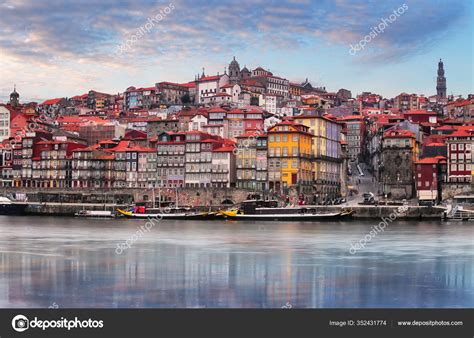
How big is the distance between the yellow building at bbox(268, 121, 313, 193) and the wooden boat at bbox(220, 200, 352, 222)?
16.5 ft

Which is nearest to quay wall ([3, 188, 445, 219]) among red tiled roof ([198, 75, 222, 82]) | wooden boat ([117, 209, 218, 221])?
wooden boat ([117, 209, 218, 221])

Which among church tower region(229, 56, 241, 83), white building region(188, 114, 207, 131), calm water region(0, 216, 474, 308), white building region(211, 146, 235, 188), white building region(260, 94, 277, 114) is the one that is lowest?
calm water region(0, 216, 474, 308)

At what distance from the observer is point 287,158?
49344 millimetres

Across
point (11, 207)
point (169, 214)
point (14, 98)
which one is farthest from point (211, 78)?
point (169, 214)

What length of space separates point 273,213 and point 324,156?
492 inches

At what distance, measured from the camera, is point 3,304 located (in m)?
11.6

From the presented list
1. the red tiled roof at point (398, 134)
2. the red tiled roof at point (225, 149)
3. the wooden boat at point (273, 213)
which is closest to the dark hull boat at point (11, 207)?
the red tiled roof at point (225, 149)

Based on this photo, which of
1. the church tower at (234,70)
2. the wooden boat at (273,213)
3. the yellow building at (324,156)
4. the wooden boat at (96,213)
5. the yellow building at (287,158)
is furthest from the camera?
the church tower at (234,70)

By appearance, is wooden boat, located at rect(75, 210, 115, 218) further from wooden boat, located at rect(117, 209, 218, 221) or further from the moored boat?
wooden boat, located at rect(117, 209, 218, 221)

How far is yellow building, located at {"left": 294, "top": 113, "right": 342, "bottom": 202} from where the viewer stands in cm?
5175

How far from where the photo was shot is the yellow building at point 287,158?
49.1 metres

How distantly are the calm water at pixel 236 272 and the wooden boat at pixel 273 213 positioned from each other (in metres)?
15.3

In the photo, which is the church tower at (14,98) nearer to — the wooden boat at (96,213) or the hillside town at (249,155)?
the hillside town at (249,155)
